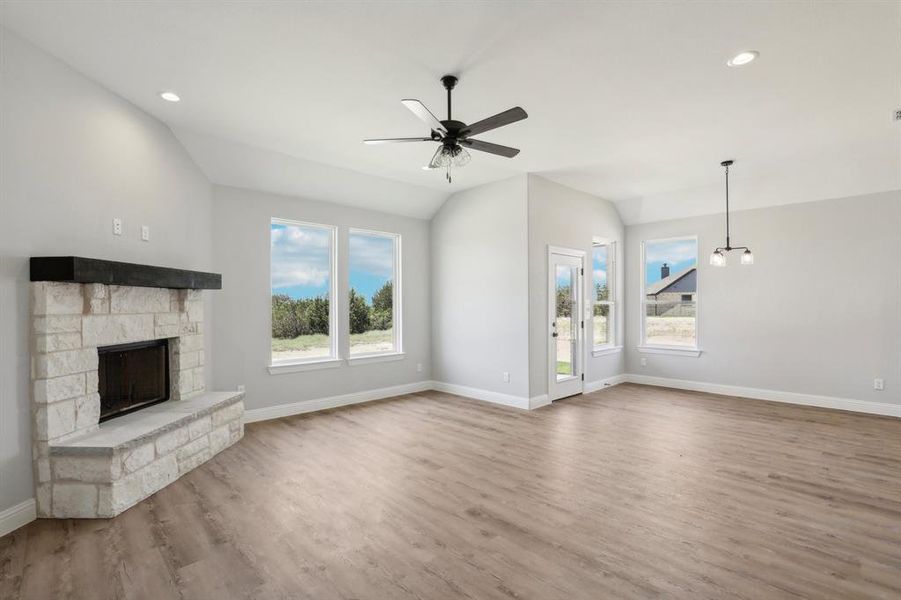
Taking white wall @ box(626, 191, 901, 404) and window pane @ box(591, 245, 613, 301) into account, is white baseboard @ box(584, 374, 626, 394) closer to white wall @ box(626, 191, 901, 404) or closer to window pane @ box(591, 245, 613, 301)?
white wall @ box(626, 191, 901, 404)

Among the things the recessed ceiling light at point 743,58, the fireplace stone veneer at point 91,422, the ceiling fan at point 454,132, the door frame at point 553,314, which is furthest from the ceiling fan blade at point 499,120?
the door frame at point 553,314

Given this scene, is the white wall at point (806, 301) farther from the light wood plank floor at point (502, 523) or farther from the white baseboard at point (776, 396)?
the light wood plank floor at point (502, 523)

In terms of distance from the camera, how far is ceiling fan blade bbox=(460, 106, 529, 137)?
273 centimetres

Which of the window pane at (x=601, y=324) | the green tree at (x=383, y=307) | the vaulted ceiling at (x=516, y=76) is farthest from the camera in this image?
the window pane at (x=601, y=324)

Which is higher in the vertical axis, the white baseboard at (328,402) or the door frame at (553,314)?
the door frame at (553,314)

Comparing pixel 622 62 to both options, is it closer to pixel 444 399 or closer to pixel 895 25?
pixel 895 25

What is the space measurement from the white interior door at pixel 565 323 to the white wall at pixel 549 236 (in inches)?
4.7

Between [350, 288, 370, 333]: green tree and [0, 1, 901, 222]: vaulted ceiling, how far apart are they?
1747mm

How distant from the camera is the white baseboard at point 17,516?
2.62 m

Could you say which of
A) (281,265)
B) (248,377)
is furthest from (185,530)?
(281,265)

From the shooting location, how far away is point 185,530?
270cm

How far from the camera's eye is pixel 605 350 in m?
7.04

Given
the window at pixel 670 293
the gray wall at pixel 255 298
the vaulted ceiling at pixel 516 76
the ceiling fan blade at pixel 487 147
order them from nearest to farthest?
the vaulted ceiling at pixel 516 76 < the ceiling fan blade at pixel 487 147 < the gray wall at pixel 255 298 < the window at pixel 670 293

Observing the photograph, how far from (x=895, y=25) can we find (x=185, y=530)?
5.21 meters
